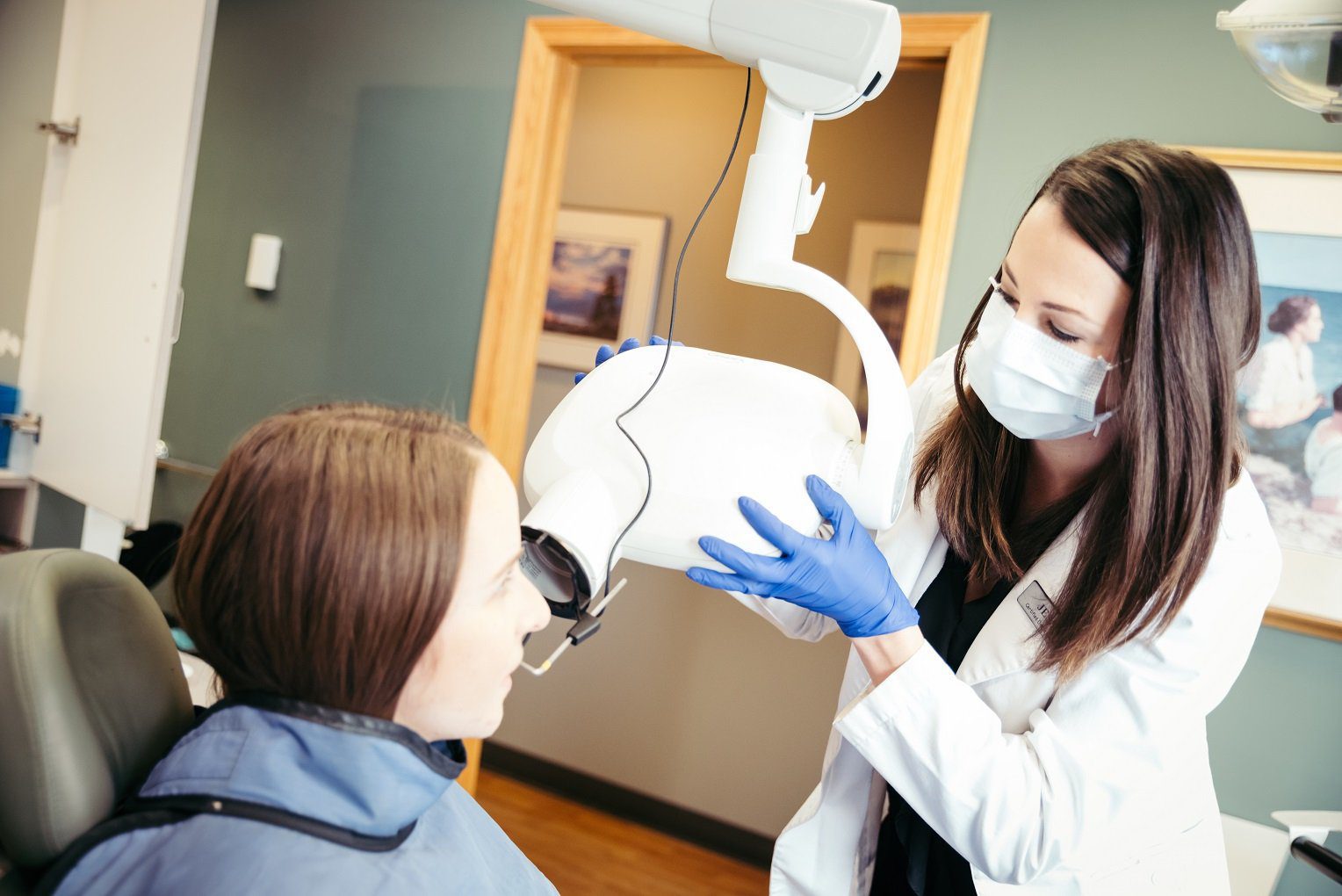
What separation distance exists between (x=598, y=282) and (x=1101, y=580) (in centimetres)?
234

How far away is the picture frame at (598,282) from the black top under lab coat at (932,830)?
1.93 m

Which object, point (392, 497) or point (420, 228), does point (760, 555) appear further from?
point (420, 228)

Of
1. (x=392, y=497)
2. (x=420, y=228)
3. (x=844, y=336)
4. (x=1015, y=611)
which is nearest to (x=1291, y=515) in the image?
(x=1015, y=611)

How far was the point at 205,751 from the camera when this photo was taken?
0.71 meters

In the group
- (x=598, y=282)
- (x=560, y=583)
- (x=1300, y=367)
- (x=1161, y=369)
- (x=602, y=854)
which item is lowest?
(x=602, y=854)

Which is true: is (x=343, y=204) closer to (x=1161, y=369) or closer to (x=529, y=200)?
(x=529, y=200)

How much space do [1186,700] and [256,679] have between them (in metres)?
0.89

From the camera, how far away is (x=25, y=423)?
243 cm

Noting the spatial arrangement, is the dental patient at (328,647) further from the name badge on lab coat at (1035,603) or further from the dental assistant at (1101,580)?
the name badge on lab coat at (1035,603)

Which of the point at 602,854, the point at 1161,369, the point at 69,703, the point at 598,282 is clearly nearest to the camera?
the point at 69,703

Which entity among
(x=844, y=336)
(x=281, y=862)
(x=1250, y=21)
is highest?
(x=1250, y=21)

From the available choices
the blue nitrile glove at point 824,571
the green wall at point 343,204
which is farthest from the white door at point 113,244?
the blue nitrile glove at point 824,571

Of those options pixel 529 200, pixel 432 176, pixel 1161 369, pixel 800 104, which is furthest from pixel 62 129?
pixel 1161 369

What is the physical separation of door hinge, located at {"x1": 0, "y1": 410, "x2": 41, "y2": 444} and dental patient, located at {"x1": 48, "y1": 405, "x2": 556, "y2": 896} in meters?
2.02
